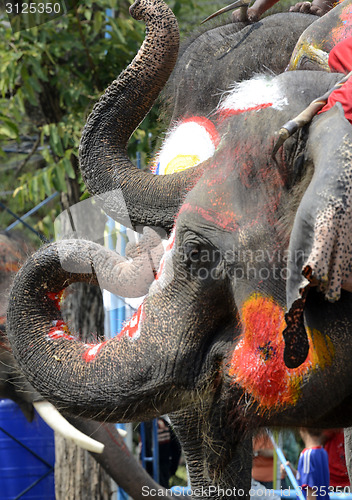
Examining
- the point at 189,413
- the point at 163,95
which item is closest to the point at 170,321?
the point at 189,413

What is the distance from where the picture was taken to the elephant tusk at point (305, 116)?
1129 mm

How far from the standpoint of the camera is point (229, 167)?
1.31 metres

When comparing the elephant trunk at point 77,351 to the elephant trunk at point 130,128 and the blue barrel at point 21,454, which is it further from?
the blue barrel at point 21,454

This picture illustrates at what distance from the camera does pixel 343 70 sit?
129 centimetres

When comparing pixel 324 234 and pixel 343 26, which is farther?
pixel 343 26

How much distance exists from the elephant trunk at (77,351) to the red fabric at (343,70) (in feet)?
1.59

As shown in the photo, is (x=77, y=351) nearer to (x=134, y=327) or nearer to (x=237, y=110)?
(x=134, y=327)

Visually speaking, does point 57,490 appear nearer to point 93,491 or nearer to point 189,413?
point 93,491

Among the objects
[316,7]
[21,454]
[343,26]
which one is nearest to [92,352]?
[343,26]

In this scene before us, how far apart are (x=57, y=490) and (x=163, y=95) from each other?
6.32 ft

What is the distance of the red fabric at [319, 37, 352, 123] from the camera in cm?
112

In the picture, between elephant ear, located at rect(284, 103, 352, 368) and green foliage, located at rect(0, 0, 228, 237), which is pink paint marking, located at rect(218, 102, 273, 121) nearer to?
elephant ear, located at rect(284, 103, 352, 368)
